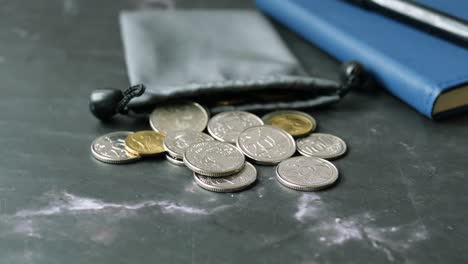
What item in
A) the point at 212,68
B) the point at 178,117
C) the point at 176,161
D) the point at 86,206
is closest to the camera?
the point at 86,206

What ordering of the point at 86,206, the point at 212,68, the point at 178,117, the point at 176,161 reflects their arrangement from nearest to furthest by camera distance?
1. the point at 86,206
2. the point at 176,161
3. the point at 178,117
4. the point at 212,68

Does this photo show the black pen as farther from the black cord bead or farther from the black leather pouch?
the black cord bead

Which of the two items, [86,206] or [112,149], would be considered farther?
[112,149]

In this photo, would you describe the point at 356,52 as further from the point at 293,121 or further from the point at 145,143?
the point at 145,143

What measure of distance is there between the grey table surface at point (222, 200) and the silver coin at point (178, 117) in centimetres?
3

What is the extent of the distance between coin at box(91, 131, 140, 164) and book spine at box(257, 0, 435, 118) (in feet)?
1.58

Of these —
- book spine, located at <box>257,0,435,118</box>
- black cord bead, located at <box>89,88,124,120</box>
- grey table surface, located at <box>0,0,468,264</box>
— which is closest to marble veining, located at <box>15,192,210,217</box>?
grey table surface, located at <box>0,0,468,264</box>

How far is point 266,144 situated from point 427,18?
0.46 meters

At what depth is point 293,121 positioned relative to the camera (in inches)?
40.3

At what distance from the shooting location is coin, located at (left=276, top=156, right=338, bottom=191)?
2.80ft

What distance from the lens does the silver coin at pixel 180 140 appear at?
3.00 feet

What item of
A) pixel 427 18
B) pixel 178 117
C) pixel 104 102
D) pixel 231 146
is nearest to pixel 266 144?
pixel 231 146

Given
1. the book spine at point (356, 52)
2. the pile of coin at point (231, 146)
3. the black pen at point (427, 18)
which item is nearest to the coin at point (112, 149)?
the pile of coin at point (231, 146)

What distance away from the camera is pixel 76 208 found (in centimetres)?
80
